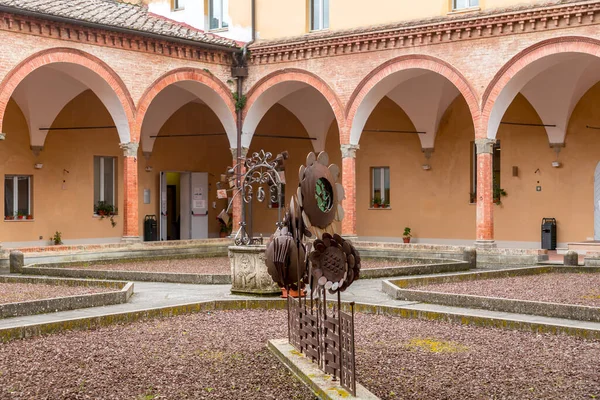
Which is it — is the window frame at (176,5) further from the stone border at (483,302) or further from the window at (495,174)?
the stone border at (483,302)

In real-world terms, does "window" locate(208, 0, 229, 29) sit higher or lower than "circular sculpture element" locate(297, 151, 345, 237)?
higher

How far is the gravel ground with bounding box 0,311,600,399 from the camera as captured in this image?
259 inches

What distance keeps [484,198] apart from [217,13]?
9.35 meters

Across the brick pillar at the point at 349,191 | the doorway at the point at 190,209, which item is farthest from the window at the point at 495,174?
the doorway at the point at 190,209

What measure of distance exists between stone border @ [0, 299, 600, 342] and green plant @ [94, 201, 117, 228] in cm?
1380

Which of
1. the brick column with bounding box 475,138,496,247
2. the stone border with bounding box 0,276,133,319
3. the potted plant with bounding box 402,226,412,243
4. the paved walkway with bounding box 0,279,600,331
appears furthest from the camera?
the potted plant with bounding box 402,226,412,243

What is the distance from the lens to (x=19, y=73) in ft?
58.3

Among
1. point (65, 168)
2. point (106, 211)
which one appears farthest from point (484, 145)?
point (65, 168)

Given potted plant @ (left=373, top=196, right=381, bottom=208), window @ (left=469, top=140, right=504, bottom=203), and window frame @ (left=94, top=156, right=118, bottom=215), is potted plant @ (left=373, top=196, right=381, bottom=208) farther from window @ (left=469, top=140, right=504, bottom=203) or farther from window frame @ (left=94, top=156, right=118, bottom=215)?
window frame @ (left=94, top=156, right=118, bottom=215)

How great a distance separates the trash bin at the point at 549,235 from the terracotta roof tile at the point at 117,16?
9135 millimetres

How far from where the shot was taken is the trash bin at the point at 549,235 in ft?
69.5

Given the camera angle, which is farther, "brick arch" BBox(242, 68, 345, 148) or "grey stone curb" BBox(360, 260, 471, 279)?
"brick arch" BBox(242, 68, 345, 148)

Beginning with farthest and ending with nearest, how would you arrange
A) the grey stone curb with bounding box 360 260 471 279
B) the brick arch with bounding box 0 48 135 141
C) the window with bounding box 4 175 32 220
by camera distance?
the window with bounding box 4 175 32 220 < the brick arch with bounding box 0 48 135 141 < the grey stone curb with bounding box 360 260 471 279

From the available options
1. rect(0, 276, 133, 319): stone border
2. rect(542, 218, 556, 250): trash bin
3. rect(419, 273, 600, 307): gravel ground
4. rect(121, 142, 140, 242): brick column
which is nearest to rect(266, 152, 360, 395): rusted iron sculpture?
rect(0, 276, 133, 319): stone border
